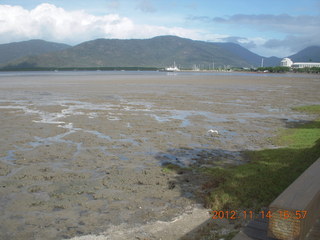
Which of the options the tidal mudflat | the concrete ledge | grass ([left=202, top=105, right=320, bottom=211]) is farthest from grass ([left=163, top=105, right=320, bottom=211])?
the concrete ledge

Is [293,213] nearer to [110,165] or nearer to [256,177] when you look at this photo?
[256,177]

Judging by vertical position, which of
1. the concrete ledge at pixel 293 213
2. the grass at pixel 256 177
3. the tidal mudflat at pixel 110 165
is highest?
the concrete ledge at pixel 293 213

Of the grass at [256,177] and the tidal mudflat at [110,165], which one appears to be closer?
the tidal mudflat at [110,165]

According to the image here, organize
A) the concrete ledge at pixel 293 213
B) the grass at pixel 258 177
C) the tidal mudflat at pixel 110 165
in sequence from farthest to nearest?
1. the grass at pixel 258 177
2. the tidal mudflat at pixel 110 165
3. the concrete ledge at pixel 293 213

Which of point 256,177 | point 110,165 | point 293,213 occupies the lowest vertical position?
point 110,165

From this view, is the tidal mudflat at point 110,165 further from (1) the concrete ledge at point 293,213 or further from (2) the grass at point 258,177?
(1) the concrete ledge at point 293,213

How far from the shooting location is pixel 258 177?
9719 millimetres

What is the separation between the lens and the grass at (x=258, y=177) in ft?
26.6

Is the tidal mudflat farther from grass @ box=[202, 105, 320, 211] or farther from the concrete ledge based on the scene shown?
the concrete ledge

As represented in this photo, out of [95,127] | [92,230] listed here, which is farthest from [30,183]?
[95,127]

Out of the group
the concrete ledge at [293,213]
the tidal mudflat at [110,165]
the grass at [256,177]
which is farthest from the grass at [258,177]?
the concrete ledge at [293,213]

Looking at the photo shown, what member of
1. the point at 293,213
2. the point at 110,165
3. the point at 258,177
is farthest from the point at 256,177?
the point at 293,213

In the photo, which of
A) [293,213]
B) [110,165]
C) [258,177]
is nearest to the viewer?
[293,213]

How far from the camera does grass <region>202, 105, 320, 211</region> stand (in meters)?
8.12
